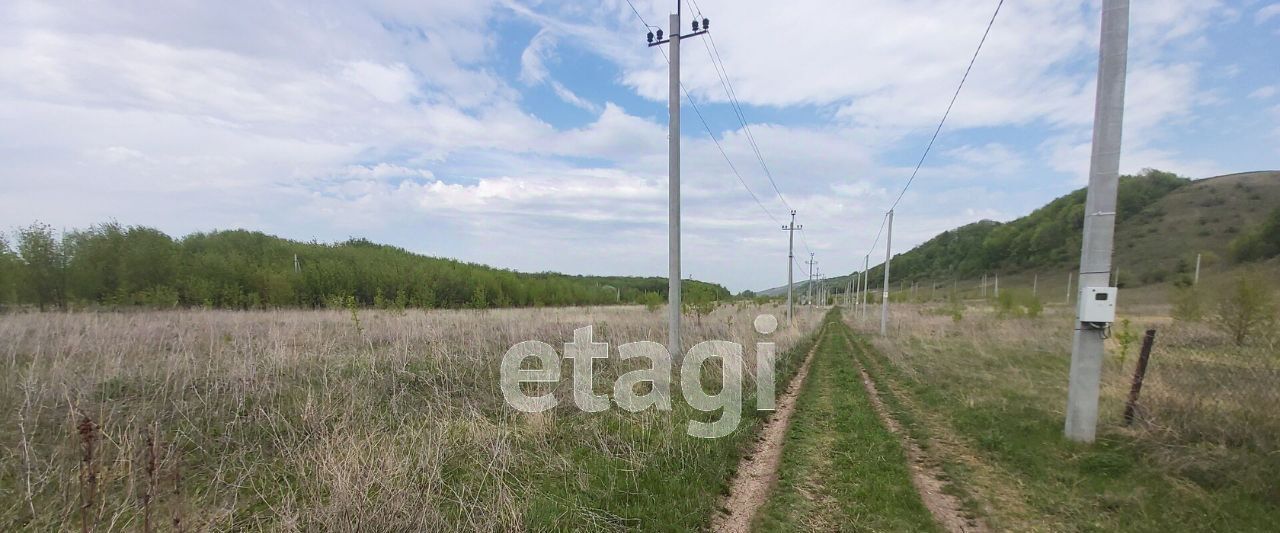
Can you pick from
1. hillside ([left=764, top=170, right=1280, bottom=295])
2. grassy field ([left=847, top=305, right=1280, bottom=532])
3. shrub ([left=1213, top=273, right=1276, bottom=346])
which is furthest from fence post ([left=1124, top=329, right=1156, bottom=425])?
hillside ([left=764, top=170, right=1280, bottom=295])

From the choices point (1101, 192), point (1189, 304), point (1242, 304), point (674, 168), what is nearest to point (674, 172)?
point (674, 168)

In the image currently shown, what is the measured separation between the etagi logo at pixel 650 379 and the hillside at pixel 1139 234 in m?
43.5

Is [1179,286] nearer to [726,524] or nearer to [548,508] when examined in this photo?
[726,524]

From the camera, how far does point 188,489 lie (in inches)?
153

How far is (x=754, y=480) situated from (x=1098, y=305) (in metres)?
4.03

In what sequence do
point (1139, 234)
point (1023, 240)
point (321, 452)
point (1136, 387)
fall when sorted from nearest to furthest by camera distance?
point (321, 452) < point (1136, 387) < point (1139, 234) < point (1023, 240)

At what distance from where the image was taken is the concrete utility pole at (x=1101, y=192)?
196 inches

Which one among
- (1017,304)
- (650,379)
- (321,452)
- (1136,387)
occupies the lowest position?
(650,379)

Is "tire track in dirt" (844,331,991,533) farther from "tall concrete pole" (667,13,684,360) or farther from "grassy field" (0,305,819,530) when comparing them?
"tall concrete pole" (667,13,684,360)

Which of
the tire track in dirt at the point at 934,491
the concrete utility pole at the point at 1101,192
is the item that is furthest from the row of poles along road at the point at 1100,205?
the tire track in dirt at the point at 934,491

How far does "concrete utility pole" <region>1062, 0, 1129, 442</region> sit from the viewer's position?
4969mm

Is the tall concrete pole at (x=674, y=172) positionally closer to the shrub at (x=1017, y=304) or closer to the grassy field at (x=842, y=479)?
the grassy field at (x=842, y=479)

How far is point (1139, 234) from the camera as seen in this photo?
2286 inches

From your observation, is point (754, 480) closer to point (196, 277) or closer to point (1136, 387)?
point (1136, 387)
